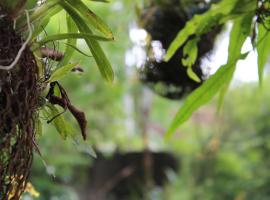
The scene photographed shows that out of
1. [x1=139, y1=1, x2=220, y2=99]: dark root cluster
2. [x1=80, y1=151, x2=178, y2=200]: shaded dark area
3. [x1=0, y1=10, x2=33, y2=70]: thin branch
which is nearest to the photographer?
[x1=0, y1=10, x2=33, y2=70]: thin branch

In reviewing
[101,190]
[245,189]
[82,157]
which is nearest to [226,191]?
[245,189]

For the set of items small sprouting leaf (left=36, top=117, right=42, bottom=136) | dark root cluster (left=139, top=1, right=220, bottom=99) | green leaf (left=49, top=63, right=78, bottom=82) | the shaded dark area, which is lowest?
the shaded dark area

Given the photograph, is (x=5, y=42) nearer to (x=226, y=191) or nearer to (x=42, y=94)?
(x=42, y=94)

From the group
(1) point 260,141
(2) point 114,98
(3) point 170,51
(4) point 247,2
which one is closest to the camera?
(4) point 247,2

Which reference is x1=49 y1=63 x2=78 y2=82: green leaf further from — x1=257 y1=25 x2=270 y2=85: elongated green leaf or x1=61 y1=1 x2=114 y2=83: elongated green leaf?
x1=257 y1=25 x2=270 y2=85: elongated green leaf

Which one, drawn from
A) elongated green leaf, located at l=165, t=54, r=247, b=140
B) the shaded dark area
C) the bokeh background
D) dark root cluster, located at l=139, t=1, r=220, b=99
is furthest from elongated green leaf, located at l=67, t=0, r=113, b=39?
the shaded dark area

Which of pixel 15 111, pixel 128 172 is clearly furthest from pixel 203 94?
pixel 128 172

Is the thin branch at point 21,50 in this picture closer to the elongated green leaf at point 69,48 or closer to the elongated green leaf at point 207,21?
the elongated green leaf at point 69,48

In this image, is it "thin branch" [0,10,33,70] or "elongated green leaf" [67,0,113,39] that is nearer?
"thin branch" [0,10,33,70]

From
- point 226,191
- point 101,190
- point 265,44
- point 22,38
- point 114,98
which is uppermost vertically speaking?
point 22,38
